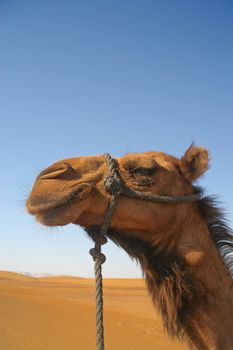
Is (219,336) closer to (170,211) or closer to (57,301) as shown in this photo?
(170,211)

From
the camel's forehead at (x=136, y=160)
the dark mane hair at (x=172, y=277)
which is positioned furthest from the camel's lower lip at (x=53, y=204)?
the dark mane hair at (x=172, y=277)

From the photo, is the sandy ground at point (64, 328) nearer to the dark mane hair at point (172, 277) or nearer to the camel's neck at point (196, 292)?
the dark mane hair at point (172, 277)

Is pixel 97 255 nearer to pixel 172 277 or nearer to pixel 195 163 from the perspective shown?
pixel 172 277

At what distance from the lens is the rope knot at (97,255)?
3008 millimetres

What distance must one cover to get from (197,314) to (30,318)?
41.2 feet

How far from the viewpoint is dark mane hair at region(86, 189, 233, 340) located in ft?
10.1

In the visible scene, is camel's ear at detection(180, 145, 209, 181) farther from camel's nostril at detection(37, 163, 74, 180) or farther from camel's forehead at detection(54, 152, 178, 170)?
camel's nostril at detection(37, 163, 74, 180)

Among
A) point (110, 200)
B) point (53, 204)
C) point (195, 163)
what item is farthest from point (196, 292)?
point (53, 204)

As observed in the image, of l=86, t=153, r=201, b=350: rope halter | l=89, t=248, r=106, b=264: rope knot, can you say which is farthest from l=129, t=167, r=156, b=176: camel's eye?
l=89, t=248, r=106, b=264: rope knot

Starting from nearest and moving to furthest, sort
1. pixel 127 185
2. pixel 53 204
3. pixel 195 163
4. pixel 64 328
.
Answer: pixel 53 204 < pixel 127 185 < pixel 195 163 < pixel 64 328

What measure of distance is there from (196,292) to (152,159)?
3.63ft

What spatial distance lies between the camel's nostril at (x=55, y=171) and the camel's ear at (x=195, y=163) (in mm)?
1062

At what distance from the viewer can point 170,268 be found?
10.5 feet

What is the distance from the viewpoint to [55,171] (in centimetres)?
300
